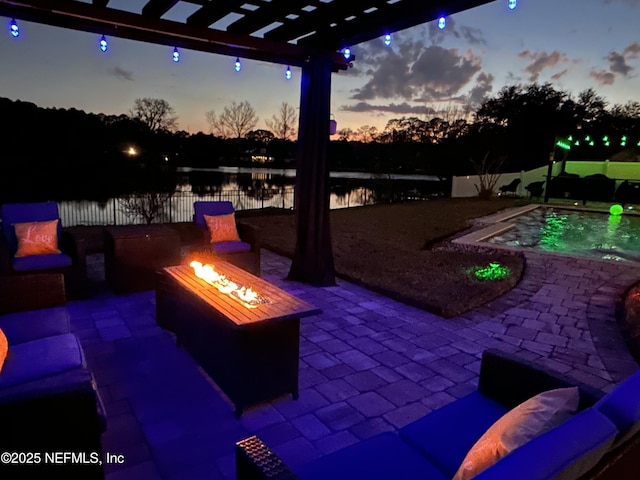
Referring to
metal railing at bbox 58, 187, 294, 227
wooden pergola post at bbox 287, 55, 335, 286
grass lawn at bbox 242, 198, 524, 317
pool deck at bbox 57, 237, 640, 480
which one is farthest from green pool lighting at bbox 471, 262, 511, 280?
metal railing at bbox 58, 187, 294, 227

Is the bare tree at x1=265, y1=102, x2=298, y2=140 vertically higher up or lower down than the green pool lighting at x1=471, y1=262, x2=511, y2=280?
higher up

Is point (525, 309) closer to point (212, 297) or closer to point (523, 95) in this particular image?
point (212, 297)

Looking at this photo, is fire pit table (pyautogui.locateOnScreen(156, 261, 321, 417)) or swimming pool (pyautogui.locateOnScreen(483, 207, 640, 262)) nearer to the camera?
fire pit table (pyautogui.locateOnScreen(156, 261, 321, 417))

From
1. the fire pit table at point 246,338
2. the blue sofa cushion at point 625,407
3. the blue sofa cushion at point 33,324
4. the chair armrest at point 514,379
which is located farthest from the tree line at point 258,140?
the blue sofa cushion at point 625,407

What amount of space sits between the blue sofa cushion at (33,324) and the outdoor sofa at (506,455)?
6.03 ft

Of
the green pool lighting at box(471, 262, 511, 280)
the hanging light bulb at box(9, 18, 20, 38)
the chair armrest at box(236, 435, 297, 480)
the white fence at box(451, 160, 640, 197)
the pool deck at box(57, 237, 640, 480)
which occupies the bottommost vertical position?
the pool deck at box(57, 237, 640, 480)

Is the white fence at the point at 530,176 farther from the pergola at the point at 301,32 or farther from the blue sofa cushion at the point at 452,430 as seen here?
the blue sofa cushion at the point at 452,430

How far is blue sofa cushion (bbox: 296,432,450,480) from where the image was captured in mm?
1376

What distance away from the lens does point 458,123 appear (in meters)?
29.1

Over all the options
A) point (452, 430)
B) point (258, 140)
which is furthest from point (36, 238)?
point (258, 140)

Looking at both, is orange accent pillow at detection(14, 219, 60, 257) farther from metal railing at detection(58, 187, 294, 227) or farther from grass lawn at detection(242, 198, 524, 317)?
metal railing at detection(58, 187, 294, 227)

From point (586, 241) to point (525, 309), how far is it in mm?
4815

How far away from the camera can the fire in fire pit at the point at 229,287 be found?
2568 millimetres

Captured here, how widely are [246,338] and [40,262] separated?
3006 mm
